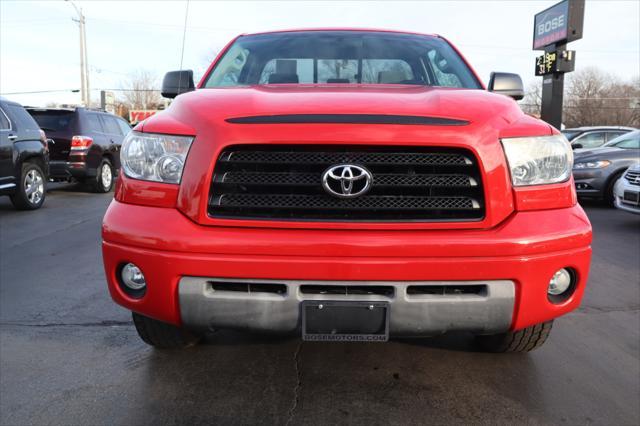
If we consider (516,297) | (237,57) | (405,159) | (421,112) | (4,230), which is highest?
(237,57)

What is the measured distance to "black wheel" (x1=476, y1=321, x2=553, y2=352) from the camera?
8.11 feet

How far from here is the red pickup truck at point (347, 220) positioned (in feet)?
6.15

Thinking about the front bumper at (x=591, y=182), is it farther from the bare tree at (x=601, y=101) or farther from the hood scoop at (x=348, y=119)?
the bare tree at (x=601, y=101)

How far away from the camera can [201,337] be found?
9.20 ft

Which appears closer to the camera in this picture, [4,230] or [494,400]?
[494,400]

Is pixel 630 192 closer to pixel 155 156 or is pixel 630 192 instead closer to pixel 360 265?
pixel 360 265

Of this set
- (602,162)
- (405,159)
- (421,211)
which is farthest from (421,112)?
(602,162)

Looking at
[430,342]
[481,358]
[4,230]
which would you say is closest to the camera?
[481,358]

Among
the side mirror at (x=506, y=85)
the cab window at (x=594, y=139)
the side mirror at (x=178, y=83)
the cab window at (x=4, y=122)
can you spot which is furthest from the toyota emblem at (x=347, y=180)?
the cab window at (x=594, y=139)

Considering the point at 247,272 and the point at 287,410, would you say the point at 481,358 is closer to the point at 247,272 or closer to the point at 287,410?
the point at 287,410

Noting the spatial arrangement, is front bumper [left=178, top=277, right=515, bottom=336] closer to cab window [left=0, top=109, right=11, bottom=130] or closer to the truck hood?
the truck hood

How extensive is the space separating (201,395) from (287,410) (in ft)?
1.45

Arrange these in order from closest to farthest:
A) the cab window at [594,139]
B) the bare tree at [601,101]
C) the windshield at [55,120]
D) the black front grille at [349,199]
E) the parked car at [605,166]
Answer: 1. the black front grille at [349,199]
2. the parked car at [605,166]
3. the windshield at [55,120]
4. the cab window at [594,139]
5. the bare tree at [601,101]

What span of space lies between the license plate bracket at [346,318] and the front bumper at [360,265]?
0.04 m
